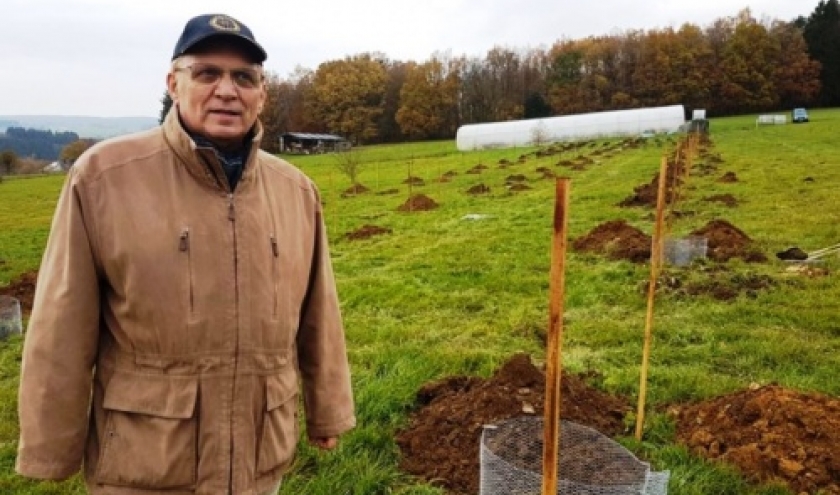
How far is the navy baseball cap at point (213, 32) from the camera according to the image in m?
1.99

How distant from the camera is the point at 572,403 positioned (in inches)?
176

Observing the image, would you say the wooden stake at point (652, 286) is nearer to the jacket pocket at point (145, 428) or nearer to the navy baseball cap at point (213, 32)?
the navy baseball cap at point (213, 32)

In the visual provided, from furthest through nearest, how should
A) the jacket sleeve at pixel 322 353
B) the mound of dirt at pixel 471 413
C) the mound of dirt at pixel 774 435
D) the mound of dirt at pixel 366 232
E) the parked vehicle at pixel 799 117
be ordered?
the parked vehicle at pixel 799 117
the mound of dirt at pixel 366 232
the mound of dirt at pixel 471 413
the mound of dirt at pixel 774 435
the jacket sleeve at pixel 322 353

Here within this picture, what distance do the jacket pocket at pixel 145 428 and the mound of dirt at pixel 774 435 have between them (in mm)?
3203

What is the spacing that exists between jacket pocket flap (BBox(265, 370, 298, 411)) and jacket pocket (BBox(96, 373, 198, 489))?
241 mm

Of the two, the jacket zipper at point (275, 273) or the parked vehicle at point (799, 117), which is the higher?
the parked vehicle at point (799, 117)

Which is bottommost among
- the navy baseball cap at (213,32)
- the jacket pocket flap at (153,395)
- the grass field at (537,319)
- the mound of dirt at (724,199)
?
the grass field at (537,319)

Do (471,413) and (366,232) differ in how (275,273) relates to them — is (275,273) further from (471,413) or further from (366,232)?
(366,232)

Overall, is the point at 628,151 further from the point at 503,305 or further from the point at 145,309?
the point at 145,309

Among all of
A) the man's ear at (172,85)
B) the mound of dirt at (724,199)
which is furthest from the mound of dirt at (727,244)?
the man's ear at (172,85)

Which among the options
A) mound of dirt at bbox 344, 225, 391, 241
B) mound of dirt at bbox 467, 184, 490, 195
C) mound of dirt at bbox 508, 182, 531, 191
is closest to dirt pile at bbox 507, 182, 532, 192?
mound of dirt at bbox 508, 182, 531, 191

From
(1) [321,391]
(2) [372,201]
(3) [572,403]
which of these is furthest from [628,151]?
(1) [321,391]

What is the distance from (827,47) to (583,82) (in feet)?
73.5

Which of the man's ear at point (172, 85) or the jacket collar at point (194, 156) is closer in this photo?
the jacket collar at point (194, 156)
